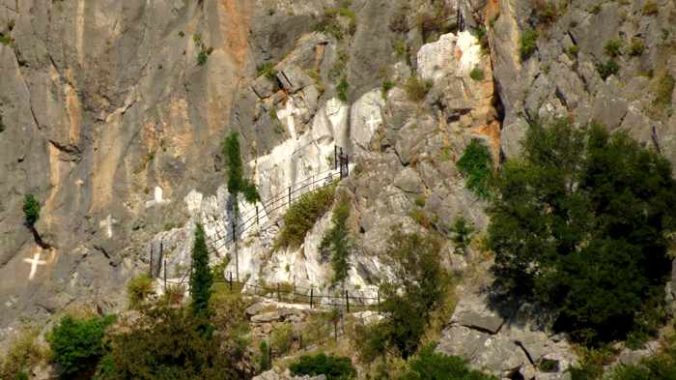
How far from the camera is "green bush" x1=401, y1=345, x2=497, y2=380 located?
34531 millimetres

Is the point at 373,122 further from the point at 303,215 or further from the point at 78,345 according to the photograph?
the point at 78,345

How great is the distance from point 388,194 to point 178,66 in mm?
11141

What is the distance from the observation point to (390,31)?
47312 millimetres

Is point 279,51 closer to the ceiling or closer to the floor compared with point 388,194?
closer to the ceiling

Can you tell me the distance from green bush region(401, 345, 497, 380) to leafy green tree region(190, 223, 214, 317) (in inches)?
326

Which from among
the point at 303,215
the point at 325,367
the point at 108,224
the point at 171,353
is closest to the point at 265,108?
the point at 303,215


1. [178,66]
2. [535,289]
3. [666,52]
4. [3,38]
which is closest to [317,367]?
[535,289]

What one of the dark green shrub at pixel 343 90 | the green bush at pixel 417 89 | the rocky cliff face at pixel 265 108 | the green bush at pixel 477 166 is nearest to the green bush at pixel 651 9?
the rocky cliff face at pixel 265 108

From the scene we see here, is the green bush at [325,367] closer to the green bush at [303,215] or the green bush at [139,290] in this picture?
the green bush at [303,215]

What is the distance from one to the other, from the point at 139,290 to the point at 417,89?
11.0 meters

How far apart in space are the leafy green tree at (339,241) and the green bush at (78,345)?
7236mm

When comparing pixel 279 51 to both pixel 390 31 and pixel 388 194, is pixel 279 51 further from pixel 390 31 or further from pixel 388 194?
pixel 388 194

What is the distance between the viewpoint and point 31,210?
165 feet

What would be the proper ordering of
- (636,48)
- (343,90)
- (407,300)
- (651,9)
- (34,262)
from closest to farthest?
(407,300) → (636,48) → (651,9) → (343,90) → (34,262)
